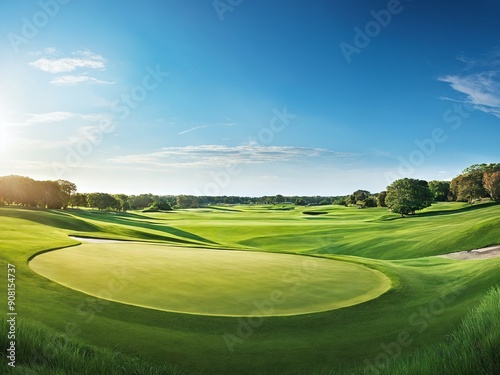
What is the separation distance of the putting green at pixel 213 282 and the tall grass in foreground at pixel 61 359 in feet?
11.0

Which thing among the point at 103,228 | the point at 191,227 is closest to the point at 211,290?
the point at 103,228

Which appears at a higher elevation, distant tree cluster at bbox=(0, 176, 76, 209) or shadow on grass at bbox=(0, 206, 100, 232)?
distant tree cluster at bbox=(0, 176, 76, 209)

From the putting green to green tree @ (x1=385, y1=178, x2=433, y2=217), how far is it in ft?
161

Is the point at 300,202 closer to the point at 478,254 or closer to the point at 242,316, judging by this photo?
the point at 478,254

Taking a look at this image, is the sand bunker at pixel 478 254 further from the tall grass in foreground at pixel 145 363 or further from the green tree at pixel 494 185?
the green tree at pixel 494 185

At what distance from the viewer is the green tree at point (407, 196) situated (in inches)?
2427

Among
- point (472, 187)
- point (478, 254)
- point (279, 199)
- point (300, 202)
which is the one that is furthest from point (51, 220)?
point (279, 199)

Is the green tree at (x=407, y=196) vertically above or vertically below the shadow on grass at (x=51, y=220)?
above

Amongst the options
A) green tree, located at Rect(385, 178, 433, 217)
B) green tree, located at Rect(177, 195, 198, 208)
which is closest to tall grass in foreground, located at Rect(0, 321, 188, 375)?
green tree, located at Rect(385, 178, 433, 217)

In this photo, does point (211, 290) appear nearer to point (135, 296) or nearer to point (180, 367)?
point (135, 296)

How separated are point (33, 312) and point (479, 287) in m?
10.6

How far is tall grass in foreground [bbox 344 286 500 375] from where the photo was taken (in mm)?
4703

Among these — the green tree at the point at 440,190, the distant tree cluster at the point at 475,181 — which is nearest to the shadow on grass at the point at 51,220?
the distant tree cluster at the point at 475,181
